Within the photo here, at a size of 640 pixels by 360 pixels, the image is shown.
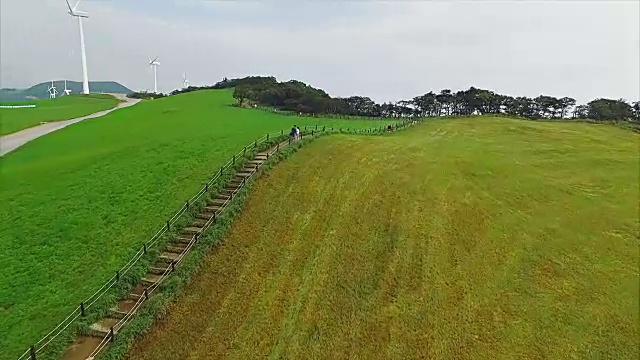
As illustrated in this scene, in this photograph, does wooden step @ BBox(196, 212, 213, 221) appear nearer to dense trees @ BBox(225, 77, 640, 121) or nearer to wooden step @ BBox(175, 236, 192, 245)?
wooden step @ BBox(175, 236, 192, 245)

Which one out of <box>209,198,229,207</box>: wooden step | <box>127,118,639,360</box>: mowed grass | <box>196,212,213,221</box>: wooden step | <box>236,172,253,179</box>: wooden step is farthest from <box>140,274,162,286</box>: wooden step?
<box>236,172,253,179</box>: wooden step

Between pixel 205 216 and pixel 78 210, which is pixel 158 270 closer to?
pixel 205 216

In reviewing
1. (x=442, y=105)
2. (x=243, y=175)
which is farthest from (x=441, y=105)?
(x=243, y=175)

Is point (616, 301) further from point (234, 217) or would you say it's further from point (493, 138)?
point (493, 138)

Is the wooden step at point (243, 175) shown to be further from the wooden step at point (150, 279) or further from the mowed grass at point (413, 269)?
the wooden step at point (150, 279)

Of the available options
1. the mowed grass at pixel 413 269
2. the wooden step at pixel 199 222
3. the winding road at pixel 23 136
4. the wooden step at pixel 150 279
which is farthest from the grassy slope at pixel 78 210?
the winding road at pixel 23 136

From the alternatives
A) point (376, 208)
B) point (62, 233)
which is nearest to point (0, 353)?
point (62, 233)
